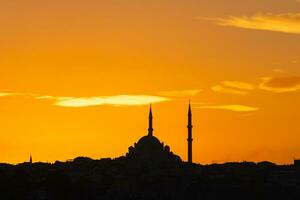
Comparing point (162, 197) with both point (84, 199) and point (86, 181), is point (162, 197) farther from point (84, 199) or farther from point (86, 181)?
point (84, 199)

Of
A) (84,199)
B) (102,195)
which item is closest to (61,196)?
(84,199)

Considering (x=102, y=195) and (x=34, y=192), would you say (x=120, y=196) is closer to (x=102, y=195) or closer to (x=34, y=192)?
(x=102, y=195)

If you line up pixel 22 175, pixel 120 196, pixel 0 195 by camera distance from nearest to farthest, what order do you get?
1. pixel 0 195
2. pixel 22 175
3. pixel 120 196

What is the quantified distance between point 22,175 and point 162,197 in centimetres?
2817

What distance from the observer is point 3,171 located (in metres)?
182

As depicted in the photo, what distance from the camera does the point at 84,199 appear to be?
558ft

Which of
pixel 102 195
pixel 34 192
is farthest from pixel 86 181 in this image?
pixel 34 192

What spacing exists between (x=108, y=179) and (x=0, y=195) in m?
38.2

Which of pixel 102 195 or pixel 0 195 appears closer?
pixel 0 195

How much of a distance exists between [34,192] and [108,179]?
94.5 ft

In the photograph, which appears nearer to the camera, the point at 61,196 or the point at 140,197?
the point at 61,196

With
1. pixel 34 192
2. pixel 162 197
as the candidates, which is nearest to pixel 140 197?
pixel 162 197

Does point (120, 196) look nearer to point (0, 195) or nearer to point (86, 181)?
point (86, 181)

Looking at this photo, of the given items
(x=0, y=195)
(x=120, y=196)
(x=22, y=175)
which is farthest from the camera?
(x=120, y=196)
